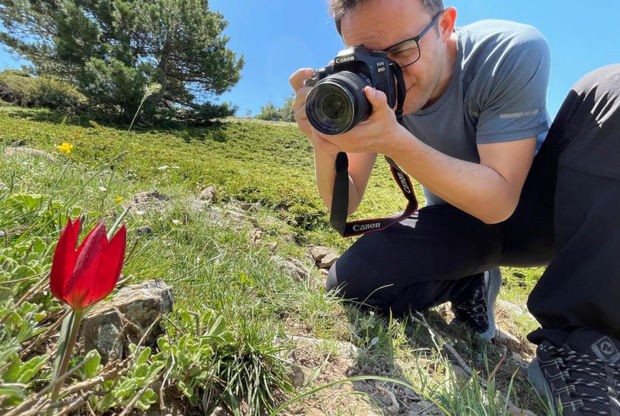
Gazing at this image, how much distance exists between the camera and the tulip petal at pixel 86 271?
513 millimetres

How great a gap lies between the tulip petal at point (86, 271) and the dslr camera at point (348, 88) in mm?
944

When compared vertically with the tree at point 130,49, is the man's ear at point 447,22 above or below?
below

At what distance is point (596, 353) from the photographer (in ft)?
4.26

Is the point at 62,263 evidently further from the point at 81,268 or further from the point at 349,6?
the point at 349,6

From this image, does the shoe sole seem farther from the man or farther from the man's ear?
→ the man's ear

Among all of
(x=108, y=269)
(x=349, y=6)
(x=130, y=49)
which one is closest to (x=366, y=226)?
(x=349, y=6)

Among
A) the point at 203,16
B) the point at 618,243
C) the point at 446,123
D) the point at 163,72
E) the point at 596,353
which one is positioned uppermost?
the point at 203,16

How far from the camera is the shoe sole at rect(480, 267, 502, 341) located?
2.00m

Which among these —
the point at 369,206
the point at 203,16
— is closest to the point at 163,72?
the point at 203,16

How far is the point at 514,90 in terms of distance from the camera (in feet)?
5.20

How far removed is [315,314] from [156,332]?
2.07 ft

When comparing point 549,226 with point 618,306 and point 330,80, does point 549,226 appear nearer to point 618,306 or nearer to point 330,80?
point 618,306

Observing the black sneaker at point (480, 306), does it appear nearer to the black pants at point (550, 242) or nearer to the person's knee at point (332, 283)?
the black pants at point (550, 242)

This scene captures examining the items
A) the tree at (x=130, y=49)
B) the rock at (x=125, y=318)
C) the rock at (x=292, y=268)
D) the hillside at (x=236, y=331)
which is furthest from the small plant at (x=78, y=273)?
the tree at (x=130, y=49)
